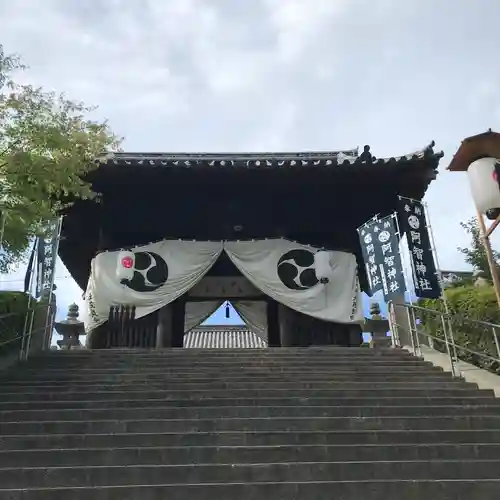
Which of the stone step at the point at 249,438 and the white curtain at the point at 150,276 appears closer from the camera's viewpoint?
the stone step at the point at 249,438

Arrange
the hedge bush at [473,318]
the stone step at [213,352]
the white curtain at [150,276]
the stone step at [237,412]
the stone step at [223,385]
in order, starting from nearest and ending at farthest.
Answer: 1. the stone step at [237,412]
2. the stone step at [223,385]
3. the hedge bush at [473,318]
4. the stone step at [213,352]
5. the white curtain at [150,276]

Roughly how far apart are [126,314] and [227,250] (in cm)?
279

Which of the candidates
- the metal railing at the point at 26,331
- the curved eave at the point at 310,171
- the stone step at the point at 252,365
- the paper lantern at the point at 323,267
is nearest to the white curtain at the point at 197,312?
the paper lantern at the point at 323,267

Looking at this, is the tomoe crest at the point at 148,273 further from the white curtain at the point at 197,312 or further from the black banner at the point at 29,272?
the white curtain at the point at 197,312

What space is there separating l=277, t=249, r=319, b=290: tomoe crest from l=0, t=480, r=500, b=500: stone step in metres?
7.57

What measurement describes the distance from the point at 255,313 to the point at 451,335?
23.8 ft

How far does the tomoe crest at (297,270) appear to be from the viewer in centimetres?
1203

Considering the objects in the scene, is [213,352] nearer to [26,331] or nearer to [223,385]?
[223,385]

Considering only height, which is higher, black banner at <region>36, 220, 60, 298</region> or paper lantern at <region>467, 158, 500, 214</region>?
black banner at <region>36, 220, 60, 298</region>

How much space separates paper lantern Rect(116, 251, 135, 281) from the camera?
38.2 feet

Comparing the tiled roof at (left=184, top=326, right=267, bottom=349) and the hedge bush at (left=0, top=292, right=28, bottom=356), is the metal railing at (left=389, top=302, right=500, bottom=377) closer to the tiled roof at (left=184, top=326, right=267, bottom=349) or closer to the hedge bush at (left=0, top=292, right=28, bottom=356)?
the hedge bush at (left=0, top=292, right=28, bottom=356)

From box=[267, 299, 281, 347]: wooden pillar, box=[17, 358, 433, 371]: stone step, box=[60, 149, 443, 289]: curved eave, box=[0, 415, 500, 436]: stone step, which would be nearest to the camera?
box=[0, 415, 500, 436]: stone step

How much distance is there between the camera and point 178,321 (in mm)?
13016

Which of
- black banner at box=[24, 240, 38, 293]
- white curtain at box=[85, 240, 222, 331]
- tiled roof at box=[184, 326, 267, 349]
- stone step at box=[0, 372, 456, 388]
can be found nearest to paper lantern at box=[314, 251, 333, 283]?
white curtain at box=[85, 240, 222, 331]
